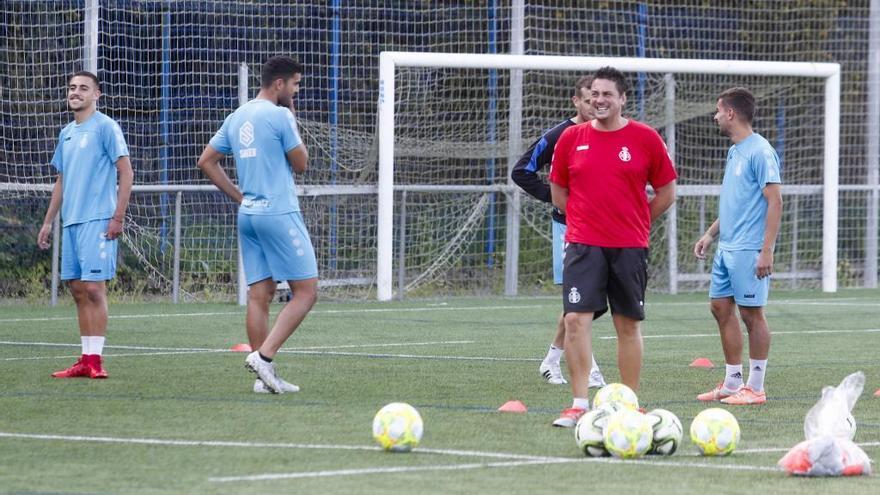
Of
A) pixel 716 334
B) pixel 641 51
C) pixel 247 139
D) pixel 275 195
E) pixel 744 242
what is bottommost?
pixel 716 334

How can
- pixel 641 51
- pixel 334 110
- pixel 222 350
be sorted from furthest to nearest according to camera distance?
pixel 641 51 → pixel 334 110 → pixel 222 350

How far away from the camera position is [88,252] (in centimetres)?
1023

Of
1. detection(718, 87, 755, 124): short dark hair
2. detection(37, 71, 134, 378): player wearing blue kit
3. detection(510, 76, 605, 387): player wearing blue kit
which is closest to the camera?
detection(718, 87, 755, 124): short dark hair

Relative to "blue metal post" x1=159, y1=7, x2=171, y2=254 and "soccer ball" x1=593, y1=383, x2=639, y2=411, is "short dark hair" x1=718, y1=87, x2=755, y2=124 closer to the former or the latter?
"soccer ball" x1=593, y1=383, x2=639, y2=411

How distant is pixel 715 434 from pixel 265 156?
12.0 feet

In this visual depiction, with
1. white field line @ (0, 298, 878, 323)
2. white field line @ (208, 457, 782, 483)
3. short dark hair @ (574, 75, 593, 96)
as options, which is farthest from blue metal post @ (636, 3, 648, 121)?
white field line @ (208, 457, 782, 483)

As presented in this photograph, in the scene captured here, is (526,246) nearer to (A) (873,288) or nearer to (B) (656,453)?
(A) (873,288)

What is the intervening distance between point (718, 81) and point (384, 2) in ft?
15.7

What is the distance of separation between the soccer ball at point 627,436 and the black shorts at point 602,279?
1379mm

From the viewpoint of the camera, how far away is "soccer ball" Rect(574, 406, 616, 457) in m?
7.01

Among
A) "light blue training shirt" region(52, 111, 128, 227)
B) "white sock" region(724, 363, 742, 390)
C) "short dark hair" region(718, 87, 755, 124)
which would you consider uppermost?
"short dark hair" region(718, 87, 755, 124)

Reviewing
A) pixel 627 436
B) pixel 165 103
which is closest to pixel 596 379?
pixel 627 436

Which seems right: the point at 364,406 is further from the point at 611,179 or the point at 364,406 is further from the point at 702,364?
the point at 702,364

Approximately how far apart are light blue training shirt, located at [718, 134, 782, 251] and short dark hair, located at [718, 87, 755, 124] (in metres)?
0.14
